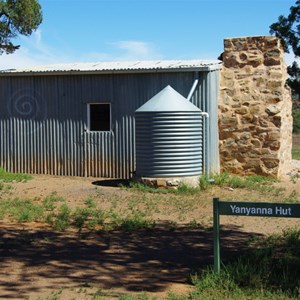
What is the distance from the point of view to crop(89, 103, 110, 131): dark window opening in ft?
56.6

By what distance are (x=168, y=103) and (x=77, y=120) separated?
3.70 m

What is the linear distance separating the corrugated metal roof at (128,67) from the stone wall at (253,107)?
27.2 inches

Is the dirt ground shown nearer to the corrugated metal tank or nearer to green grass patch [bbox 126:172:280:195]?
green grass patch [bbox 126:172:280:195]

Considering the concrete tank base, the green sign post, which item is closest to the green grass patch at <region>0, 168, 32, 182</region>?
the concrete tank base

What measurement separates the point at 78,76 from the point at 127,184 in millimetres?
3894

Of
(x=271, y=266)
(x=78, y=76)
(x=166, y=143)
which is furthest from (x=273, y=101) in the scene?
(x=271, y=266)

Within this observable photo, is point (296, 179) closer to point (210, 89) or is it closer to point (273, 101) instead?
point (273, 101)

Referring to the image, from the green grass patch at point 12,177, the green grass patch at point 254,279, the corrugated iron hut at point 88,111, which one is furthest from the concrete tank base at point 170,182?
the green grass patch at point 254,279

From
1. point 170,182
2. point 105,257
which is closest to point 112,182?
point 170,182

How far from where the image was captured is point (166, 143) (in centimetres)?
1462

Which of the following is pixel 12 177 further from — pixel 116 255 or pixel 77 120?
pixel 116 255

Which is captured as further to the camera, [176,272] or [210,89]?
A: [210,89]

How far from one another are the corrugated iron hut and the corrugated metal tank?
1.06 meters

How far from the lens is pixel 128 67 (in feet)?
55.6
